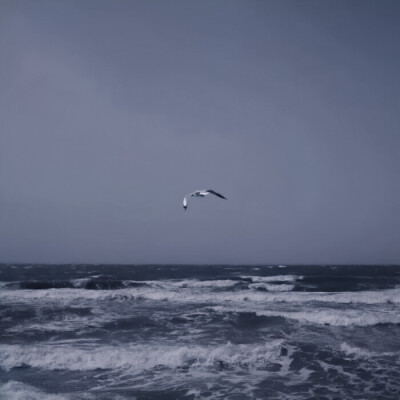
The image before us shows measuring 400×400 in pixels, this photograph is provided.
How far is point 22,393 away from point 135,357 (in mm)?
3306

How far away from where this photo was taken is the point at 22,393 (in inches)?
297

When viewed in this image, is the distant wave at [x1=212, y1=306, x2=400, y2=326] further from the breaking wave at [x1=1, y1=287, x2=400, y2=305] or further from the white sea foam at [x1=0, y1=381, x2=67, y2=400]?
the white sea foam at [x1=0, y1=381, x2=67, y2=400]

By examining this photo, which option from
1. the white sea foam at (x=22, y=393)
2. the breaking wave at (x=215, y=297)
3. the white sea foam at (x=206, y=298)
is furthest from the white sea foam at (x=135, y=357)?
the breaking wave at (x=215, y=297)

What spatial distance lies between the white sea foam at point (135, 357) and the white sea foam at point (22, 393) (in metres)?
1.41

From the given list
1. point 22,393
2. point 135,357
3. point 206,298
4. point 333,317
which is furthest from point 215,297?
point 22,393

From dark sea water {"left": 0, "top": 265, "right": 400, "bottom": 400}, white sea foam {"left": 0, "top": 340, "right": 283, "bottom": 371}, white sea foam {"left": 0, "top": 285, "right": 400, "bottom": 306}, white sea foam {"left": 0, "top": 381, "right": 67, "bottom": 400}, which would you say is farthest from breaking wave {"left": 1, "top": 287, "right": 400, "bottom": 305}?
white sea foam {"left": 0, "top": 381, "right": 67, "bottom": 400}

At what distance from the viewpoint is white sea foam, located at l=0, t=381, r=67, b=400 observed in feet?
24.1

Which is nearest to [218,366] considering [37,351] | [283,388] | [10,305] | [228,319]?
[283,388]

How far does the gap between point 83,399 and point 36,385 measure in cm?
151

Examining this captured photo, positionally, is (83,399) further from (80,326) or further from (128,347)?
(80,326)

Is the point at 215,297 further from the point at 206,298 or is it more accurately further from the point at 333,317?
the point at 333,317

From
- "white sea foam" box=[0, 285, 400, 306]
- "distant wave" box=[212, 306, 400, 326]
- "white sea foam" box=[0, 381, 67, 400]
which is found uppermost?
"white sea foam" box=[0, 381, 67, 400]

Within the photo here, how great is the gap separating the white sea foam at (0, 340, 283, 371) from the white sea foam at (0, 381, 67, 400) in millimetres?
1409

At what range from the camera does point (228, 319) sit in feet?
53.7
